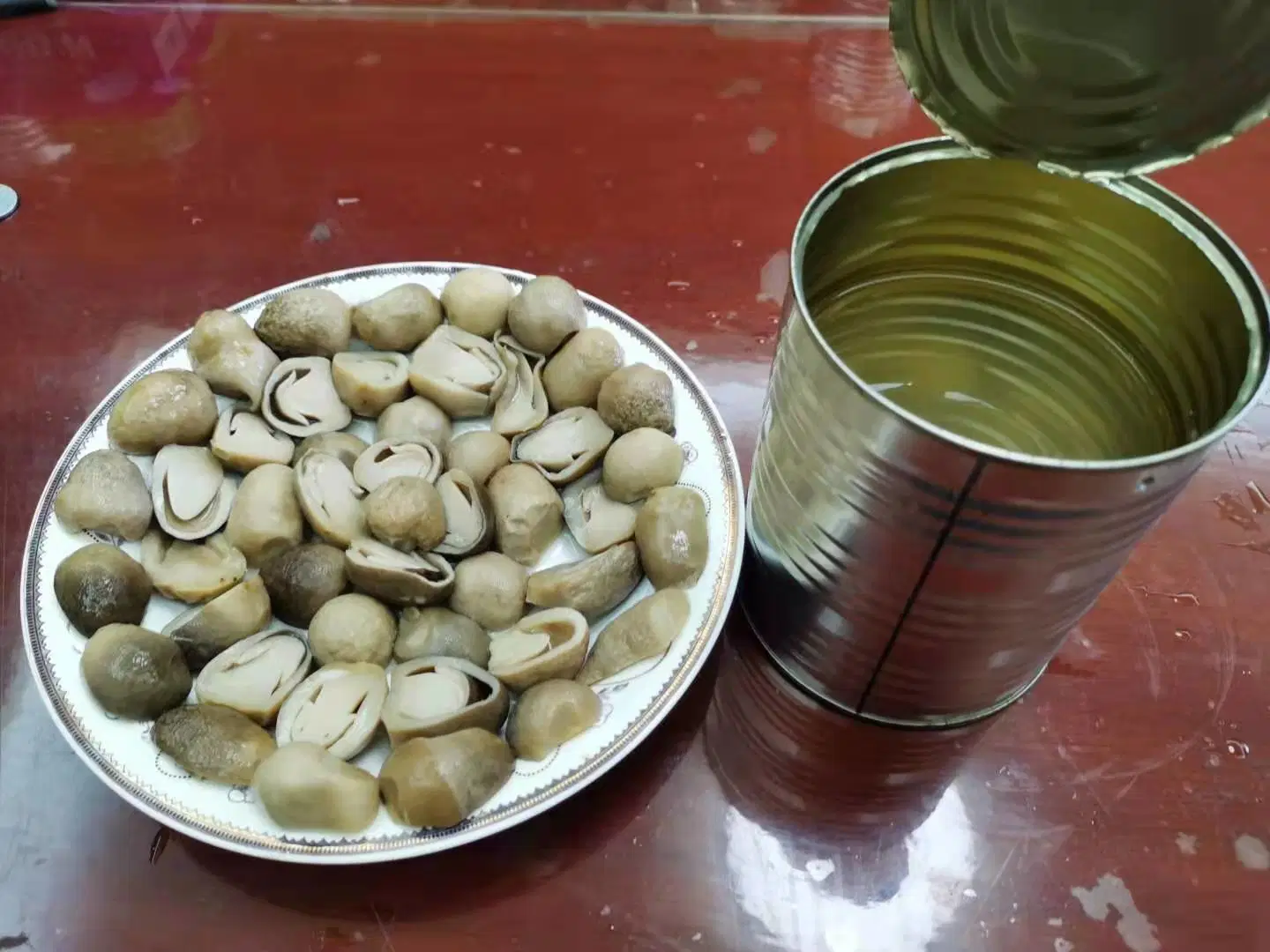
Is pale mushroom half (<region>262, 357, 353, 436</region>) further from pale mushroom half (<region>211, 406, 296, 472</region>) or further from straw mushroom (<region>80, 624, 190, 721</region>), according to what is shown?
straw mushroom (<region>80, 624, 190, 721</region>)

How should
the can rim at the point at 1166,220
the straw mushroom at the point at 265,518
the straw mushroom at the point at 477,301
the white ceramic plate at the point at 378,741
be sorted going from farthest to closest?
the straw mushroom at the point at 477,301 → the straw mushroom at the point at 265,518 → the white ceramic plate at the point at 378,741 → the can rim at the point at 1166,220

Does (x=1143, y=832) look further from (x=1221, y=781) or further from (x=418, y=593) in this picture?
(x=418, y=593)

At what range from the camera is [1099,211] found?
513 millimetres

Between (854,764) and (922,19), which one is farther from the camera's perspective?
(854,764)

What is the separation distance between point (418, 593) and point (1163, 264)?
0.41m

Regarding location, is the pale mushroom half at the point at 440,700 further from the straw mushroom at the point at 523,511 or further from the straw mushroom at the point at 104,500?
the straw mushroom at the point at 104,500

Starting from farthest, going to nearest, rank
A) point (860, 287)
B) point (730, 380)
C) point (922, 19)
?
1. point (730, 380)
2. point (860, 287)
3. point (922, 19)

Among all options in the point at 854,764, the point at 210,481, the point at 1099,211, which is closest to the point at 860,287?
the point at 1099,211

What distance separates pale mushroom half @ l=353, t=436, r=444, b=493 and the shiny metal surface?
0.19m

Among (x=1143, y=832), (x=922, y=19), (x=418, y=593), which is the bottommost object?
(x=1143, y=832)

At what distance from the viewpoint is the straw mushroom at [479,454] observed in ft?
1.99

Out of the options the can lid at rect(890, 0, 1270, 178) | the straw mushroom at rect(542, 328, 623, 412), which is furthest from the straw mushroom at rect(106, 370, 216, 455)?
the can lid at rect(890, 0, 1270, 178)

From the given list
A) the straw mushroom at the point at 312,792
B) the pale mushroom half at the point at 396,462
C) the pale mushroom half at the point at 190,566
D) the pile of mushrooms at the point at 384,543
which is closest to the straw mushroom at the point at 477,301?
the pile of mushrooms at the point at 384,543

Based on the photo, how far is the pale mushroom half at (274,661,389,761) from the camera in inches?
19.7
